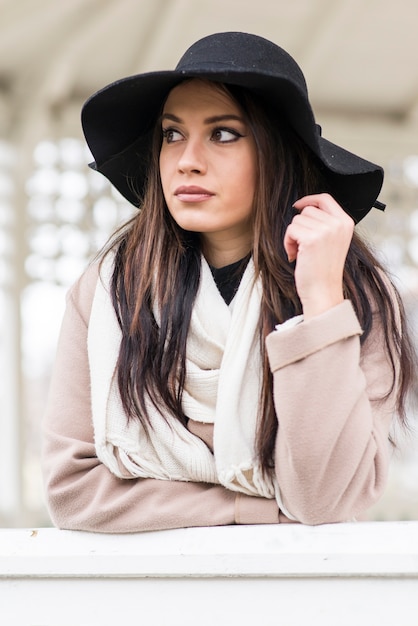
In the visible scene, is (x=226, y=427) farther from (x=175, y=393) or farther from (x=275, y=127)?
(x=275, y=127)

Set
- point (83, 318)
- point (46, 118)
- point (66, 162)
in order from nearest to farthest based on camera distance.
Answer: point (83, 318), point (46, 118), point (66, 162)

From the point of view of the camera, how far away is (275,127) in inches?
47.3

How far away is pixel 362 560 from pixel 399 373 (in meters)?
0.31

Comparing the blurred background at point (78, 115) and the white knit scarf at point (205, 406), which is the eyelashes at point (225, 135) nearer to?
the white knit scarf at point (205, 406)

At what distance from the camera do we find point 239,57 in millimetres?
1165

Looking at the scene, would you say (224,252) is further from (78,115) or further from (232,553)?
(78,115)

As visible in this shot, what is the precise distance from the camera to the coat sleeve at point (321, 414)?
1079 mm

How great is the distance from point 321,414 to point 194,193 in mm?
325

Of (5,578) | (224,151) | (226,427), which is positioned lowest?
(5,578)

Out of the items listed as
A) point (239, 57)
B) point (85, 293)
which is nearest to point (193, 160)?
point (239, 57)

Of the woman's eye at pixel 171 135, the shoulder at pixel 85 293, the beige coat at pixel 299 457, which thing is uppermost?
the woman's eye at pixel 171 135

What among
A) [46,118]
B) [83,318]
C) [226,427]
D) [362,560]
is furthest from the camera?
[46,118]

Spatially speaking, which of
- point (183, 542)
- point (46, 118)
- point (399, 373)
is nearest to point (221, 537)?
point (183, 542)

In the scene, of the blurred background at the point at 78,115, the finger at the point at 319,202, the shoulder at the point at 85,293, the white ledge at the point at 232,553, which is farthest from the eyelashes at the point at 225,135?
the blurred background at the point at 78,115
